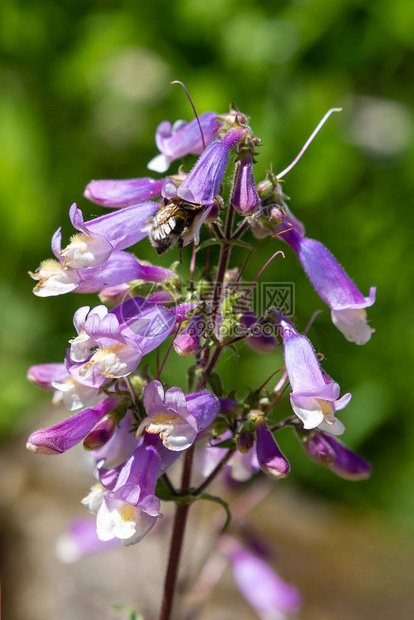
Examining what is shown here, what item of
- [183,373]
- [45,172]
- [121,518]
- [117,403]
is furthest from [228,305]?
[45,172]

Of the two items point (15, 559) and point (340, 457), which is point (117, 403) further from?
point (15, 559)

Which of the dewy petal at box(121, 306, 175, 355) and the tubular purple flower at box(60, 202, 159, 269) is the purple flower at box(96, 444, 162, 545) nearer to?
the dewy petal at box(121, 306, 175, 355)

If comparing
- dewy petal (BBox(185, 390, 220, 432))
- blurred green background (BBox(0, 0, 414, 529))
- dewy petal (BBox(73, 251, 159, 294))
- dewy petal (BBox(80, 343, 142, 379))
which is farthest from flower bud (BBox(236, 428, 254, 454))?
blurred green background (BBox(0, 0, 414, 529))

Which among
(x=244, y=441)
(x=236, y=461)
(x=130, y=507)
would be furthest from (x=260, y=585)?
(x=130, y=507)

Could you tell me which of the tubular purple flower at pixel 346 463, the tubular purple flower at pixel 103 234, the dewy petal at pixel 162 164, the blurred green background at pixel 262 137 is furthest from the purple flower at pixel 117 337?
the blurred green background at pixel 262 137

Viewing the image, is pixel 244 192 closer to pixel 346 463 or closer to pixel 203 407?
pixel 203 407
